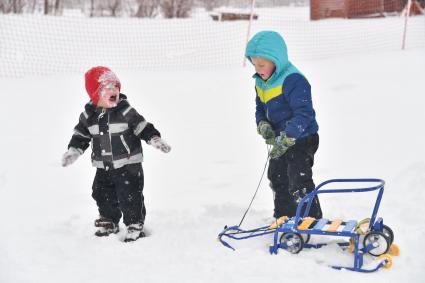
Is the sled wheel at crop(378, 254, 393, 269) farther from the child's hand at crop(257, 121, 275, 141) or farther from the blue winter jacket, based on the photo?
the child's hand at crop(257, 121, 275, 141)

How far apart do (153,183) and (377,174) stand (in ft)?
7.12

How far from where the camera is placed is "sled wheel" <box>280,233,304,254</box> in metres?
3.65

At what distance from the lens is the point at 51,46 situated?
46.3ft

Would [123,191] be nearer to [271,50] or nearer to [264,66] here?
[264,66]

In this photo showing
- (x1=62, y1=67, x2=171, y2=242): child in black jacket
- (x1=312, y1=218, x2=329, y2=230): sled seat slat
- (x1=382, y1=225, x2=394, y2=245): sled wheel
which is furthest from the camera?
(x1=62, y1=67, x2=171, y2=242): child in black jacket

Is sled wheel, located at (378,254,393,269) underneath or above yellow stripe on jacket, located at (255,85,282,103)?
underneath

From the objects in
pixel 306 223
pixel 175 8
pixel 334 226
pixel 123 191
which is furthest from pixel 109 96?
pixel 175 8

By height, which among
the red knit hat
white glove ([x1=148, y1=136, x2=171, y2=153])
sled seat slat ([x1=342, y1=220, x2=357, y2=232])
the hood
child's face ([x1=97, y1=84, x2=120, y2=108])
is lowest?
sled seat slat ([x1=342, y1=220, x2=357, y2=232])

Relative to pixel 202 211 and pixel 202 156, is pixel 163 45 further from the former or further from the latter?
pixel 202 211

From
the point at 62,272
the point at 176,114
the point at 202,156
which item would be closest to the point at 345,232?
the point at 62,272

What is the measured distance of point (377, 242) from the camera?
11.2 ft

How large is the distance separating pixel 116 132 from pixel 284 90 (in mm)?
1275

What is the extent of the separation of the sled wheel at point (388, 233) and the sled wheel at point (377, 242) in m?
0.04

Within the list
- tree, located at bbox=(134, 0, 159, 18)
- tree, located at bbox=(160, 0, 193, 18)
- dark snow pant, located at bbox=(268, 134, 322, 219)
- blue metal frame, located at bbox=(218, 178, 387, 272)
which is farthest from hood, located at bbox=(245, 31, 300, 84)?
tree, located at bbox=(134, 0, 159, 18)
